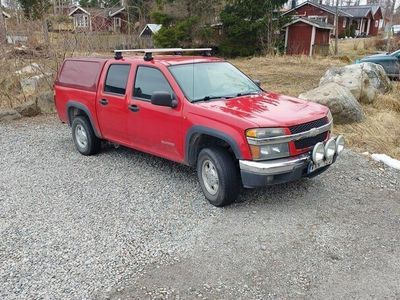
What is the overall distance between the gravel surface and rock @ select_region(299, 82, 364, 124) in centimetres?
197

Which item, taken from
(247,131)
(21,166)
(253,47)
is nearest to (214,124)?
(247,131)

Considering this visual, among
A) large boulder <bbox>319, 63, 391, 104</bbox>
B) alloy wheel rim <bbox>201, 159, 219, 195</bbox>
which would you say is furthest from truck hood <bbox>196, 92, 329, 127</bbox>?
large boulder <bbox>319, 63, 391, 104</bbox>

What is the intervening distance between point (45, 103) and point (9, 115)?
3.27ft

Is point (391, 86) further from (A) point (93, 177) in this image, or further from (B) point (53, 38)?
(B) point (53, 38)

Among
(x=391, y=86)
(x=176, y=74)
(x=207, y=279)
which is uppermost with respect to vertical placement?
(x=176, y=74)

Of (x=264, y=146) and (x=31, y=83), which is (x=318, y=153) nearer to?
(x=264, y=146)

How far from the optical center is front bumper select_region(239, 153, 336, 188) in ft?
13.6

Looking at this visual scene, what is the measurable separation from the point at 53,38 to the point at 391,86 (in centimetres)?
1012

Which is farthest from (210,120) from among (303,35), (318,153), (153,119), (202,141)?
(303,35)

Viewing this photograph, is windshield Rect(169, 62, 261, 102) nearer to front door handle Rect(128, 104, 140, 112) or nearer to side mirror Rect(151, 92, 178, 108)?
side mirror Rect(151, 92, 178, 108)

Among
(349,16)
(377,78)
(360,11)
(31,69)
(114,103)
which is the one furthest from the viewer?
(360,11)

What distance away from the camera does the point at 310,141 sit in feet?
14.8

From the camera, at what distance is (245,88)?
5508 millimetres

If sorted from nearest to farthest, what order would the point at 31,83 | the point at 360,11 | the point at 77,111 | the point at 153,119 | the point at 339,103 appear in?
the point at 153,119 → the point at 77,111 → the point at 339,103 → the point at 31,83 → the point at 360,11
